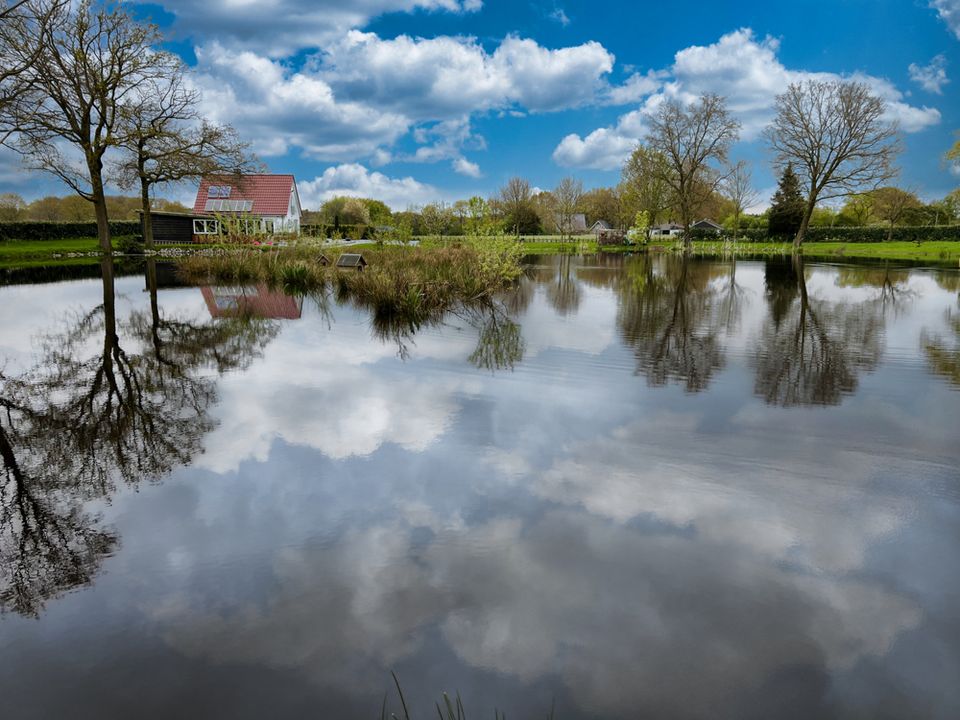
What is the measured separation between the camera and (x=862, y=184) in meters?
43.1

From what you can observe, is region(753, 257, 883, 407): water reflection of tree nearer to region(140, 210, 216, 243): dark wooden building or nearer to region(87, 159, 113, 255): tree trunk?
region(87, 159, 113, 255): tree trunk

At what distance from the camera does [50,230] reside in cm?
4297

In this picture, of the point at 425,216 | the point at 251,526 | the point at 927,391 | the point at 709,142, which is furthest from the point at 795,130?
the point at 251,526

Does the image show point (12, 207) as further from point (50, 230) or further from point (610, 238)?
point (610, 238)

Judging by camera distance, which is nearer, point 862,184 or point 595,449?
point 595,449

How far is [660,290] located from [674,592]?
15.2 m

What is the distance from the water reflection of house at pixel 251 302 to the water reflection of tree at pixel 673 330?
6.47 metres

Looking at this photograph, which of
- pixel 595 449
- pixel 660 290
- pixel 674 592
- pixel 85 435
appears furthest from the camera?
pixel 660 290

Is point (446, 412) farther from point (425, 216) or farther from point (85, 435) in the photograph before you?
point (425, 216)

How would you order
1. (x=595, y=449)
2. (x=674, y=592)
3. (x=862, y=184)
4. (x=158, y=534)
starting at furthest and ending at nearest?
1. (x=862, y=184)
2. (x=595, y=449)
3. (x=158, y=534)
4. (x=674, y=592)

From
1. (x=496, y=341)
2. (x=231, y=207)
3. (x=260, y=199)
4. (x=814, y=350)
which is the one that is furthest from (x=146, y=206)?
(x=814, y=350)

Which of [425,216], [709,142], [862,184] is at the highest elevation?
[709,142]

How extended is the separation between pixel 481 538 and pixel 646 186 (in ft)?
187

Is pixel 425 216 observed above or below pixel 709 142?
below
